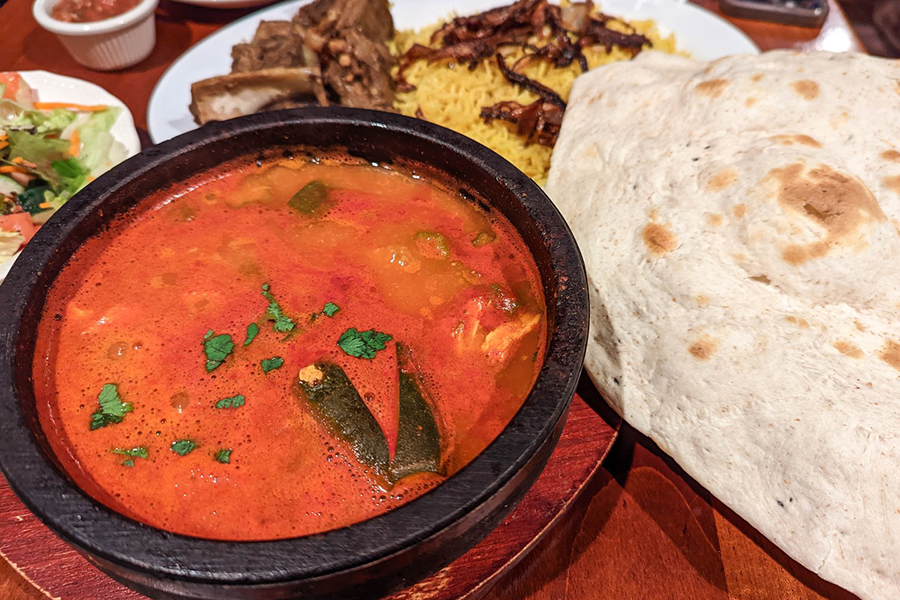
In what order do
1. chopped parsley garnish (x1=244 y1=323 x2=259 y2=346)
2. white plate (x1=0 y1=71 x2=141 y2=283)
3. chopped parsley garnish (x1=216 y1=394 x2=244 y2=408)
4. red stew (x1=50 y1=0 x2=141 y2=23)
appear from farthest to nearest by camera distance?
red stew (x1=50 y1=0 x2=141 y2=23) < white plate (x1=0 y1=71 x2=141 y2=283) < chopped parsley garnish (x1=244 y1=323 x2=259 y2=346) < chopped parsley garnish (x1=216 y1=394 x2=244 y2=408)

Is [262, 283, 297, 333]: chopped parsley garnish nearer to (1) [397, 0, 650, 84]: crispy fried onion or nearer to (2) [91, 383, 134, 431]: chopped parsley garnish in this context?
(2) [91, 383, 134, 431]: chopped parsley garnish

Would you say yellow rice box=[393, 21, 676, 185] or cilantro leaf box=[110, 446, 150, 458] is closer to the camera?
cilantro leaf box=[110, 446, 150, 458]

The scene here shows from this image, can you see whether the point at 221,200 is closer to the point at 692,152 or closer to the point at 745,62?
the point at 692,152

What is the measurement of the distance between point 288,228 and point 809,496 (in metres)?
1.59

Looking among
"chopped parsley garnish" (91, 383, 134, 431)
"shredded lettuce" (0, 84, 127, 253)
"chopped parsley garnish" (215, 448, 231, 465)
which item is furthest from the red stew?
"chopped parsley garnish" (215, 448, 231, 465)

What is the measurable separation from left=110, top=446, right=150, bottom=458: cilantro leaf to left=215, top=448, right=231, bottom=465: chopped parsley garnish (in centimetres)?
16

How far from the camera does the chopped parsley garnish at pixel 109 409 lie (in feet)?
4.65

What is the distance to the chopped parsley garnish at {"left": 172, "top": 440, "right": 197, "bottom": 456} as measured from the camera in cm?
137

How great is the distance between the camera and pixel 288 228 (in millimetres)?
1843

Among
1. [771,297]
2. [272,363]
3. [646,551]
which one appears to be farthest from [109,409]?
[771,297]

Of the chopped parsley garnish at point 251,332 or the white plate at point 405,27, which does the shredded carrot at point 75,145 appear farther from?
the chopped parsley garnish at point 251,332

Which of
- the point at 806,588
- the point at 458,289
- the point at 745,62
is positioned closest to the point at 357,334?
the point at 458,289

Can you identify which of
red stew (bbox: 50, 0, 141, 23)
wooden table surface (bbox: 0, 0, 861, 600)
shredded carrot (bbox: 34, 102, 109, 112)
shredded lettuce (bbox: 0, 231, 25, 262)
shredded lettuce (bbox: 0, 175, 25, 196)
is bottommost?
wooden table surface (bbox: 0, 0, 861, 600)

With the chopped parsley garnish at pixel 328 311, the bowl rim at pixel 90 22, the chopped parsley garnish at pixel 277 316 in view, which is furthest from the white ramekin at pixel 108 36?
the chopped parsley garnish at pixel 328 311
